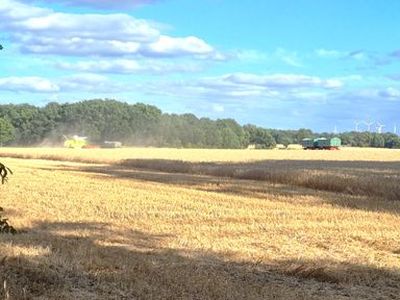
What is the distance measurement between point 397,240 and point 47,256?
321 inches

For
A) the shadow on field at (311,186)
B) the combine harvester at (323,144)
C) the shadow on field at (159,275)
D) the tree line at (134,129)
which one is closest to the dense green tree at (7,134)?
the tree line at (134,129)

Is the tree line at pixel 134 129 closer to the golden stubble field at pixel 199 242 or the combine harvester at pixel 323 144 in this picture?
the combine harvester at pixel 323 144

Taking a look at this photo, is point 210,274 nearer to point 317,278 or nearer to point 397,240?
point 317,278

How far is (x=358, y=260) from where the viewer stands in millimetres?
10781

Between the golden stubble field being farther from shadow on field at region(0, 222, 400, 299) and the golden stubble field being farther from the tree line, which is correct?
the tree line

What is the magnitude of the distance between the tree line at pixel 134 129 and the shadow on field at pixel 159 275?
121 metres

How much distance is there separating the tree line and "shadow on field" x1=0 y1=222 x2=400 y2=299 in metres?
121

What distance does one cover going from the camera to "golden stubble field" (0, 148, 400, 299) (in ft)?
23.2

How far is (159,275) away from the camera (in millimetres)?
7656

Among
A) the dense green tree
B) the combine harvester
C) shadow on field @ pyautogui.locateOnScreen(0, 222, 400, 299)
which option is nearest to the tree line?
the dense green tree

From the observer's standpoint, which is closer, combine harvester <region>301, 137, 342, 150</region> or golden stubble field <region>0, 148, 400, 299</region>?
golden stubble field <region>0, 148, 400, 299</region>

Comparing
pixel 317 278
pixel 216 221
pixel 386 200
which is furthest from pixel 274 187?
pixel 317 278

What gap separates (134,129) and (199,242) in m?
134

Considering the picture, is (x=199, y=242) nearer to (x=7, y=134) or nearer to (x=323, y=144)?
(x=323, y=144)
